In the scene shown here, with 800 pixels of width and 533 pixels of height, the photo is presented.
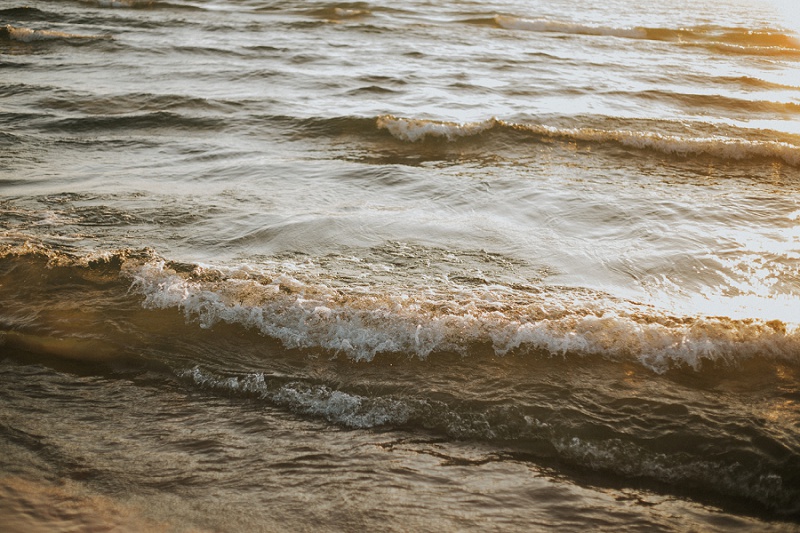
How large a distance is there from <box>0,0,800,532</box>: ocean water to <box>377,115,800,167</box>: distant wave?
1.7 inches

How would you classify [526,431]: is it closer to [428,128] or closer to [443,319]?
[443,319]

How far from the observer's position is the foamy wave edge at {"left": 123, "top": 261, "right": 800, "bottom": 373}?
3736 mm

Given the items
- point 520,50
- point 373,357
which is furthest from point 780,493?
point 520,50

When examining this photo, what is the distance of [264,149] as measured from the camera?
788 cm

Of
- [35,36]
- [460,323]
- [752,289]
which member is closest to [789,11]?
[35,36]

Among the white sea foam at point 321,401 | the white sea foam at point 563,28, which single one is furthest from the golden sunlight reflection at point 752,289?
the white sea foam at point 563,28

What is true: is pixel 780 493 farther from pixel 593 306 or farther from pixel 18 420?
pixel 18 420

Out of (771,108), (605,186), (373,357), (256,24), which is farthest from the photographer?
(256,24)

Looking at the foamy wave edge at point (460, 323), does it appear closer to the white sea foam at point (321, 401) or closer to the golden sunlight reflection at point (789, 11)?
the white sea foam at point (321, 401)

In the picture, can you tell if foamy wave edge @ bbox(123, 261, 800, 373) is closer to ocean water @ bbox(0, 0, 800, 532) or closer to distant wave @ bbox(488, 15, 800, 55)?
ocean water @ bbox(0, 0, 800, 532)

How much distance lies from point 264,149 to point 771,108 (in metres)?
7.53

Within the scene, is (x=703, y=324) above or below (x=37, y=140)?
below

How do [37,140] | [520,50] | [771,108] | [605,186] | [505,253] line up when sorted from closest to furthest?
[505,253]
[605,186]
[37,140]
[771,108]
[520,50]

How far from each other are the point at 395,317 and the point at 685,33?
18029mm
